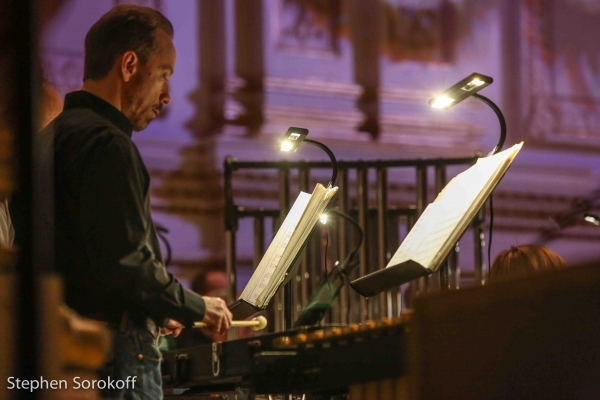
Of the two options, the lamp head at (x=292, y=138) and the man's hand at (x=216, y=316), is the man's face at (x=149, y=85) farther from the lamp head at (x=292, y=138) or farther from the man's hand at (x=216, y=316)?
the lamp head at (x=292, y=138)

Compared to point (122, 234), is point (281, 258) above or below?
below

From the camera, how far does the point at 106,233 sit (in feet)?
8.71

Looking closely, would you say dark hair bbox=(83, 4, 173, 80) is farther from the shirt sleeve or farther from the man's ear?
the shirt sleeve

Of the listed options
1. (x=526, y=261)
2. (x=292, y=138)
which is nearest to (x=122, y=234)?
(x=292, y=138)

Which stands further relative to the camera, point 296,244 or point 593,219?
point 593,219

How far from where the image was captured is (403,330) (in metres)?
2.67

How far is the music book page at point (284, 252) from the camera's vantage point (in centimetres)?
329

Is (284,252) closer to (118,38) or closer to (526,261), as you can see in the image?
(118,38)

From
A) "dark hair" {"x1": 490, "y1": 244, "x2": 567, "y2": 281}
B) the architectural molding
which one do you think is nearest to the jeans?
"dark hair" {"x1": 490, "y1": 244, "x2": 567, "y2": 281}

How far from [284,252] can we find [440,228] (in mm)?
628

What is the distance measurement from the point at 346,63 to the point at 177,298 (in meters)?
5.44

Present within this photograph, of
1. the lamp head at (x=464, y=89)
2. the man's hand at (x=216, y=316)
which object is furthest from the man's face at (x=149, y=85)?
the lamp head at (x=464, y=89)

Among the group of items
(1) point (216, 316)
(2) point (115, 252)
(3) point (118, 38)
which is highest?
(3) point (118, 38)

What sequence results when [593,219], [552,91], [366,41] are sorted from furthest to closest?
[552,91] < [366,41] < [593,219]
